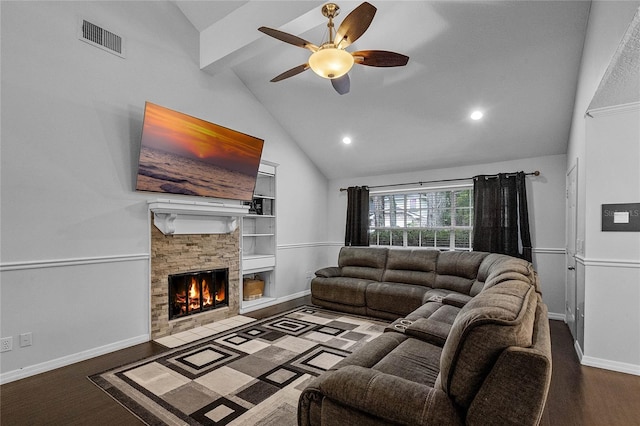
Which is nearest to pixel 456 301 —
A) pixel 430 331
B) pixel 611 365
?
pixel 430 331

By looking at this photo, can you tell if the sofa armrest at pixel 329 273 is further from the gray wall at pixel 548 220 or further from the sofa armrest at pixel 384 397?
the sofa armrest at pixel 384 397

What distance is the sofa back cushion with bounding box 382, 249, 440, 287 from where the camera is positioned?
15.2ft

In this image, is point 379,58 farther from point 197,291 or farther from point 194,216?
point 197,291

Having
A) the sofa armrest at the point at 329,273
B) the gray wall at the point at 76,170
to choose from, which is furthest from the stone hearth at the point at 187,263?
the sofa armrest at the point at 329,273

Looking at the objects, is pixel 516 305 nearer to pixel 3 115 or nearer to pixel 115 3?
pixel 3 115

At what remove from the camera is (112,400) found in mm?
2363

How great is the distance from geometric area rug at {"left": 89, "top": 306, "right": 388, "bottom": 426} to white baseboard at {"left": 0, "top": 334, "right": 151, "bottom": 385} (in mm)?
464

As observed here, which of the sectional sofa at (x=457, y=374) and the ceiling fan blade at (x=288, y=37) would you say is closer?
the sectional sofa at (x=457, y=374)

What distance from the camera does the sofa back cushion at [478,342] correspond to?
1.12m

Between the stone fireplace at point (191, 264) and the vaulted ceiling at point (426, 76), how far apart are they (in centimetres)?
192

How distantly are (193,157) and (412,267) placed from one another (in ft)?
10.9

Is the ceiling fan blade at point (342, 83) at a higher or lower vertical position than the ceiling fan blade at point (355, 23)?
lower

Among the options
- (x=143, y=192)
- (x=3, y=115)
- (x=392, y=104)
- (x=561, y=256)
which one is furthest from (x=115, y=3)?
(x=561, y=256)

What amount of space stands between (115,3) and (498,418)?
4.50 meters
